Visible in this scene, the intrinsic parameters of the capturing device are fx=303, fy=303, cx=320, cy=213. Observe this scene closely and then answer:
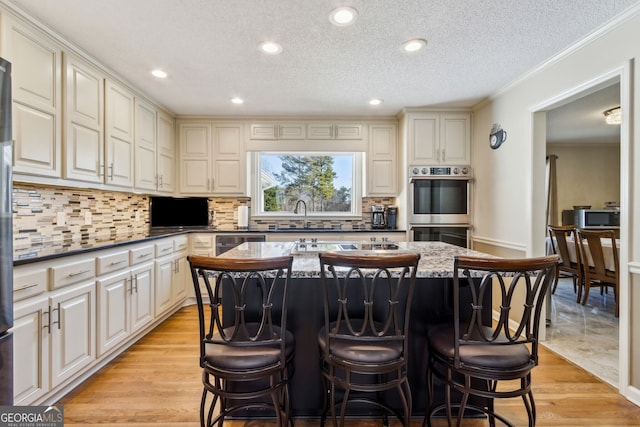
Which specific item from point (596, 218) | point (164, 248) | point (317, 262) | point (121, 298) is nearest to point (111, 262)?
point (121, 298)

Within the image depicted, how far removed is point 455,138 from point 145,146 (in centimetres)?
371

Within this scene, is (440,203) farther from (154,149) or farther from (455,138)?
(154,149)

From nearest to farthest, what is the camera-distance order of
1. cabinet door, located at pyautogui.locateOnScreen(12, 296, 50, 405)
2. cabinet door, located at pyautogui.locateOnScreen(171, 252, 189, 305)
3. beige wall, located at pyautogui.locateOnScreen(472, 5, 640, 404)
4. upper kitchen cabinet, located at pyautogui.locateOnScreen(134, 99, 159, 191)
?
cabinet door, located at pyautogui.locateOnScreen(12, 296, 50, 405) < beige wall, located at pyautogui.locateOnScreen(472, 5, 640, 404) < upper kitchen cabinet, located at pyautogui.locateOnScreen(134, 99, 159, 191) < cabinet door, located at pyautogui.locateOnScreen(171, 252, 189, 305)

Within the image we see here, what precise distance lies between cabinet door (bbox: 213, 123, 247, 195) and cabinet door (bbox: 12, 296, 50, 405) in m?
2.61

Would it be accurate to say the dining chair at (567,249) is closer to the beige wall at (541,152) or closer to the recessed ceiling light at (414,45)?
the beige wall at (541,152)

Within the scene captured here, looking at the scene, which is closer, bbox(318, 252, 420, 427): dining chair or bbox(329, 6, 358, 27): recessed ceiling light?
bbox(318, 252, 420, 427): dining chair

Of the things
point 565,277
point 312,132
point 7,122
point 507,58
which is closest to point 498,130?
point 507,58

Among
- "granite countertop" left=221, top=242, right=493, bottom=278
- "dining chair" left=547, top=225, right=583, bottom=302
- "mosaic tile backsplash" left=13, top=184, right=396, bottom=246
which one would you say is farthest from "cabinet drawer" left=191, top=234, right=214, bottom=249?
"dining chair" left=547, top=225, right=583, bottom=302

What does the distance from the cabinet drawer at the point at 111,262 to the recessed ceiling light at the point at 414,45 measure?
9.06ft

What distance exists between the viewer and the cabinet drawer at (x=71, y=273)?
5.91 ft

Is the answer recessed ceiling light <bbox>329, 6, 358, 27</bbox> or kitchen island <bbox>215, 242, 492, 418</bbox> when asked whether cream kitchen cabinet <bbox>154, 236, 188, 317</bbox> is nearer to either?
kitchen island <bbox>215, 242, 492, 418</bbox>

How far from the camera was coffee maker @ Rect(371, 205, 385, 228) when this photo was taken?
4238 millimetres

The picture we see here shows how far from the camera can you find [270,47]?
236 centimetres

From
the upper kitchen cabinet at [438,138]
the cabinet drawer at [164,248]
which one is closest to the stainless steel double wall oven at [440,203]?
the upper kitchen cabinet at [438,138]
